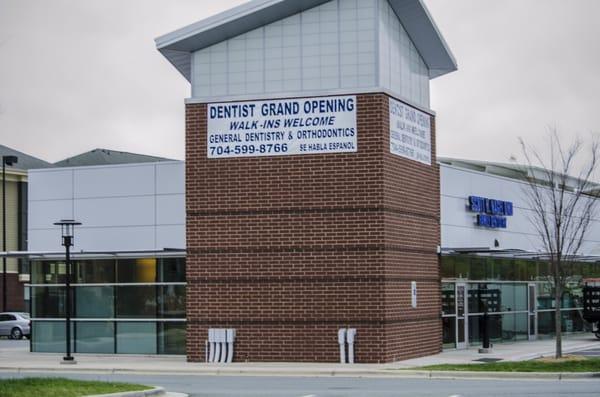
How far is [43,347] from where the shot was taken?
36344mm

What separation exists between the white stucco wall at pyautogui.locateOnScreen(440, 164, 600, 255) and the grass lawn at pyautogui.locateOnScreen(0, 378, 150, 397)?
15.3 meters

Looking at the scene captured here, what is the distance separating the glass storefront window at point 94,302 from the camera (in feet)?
116

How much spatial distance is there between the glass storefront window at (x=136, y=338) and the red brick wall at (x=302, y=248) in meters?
3.96

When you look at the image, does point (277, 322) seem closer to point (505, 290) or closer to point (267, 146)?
point (267, 146)

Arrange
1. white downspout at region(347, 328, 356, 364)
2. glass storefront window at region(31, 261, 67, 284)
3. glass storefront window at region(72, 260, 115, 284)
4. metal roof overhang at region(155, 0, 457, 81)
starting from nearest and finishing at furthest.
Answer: white downspout at region(347, 328, 356, 364) < metal roof overhang at region(155, 0, 457, 81) < glass storefront window at region(72, 260, 115, 284) < glass storefront window at region(31, 261, 67, 284)

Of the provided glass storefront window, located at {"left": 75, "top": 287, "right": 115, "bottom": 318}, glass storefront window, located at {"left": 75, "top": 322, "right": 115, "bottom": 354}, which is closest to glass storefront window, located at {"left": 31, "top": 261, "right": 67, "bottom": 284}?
glass storefront window, located at {"left": 75, "top": 287, "right": 115, "bottom": 318}

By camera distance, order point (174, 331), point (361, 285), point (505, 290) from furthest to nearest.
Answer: point (505, 290) < point (174, 331) < point (361, 285)

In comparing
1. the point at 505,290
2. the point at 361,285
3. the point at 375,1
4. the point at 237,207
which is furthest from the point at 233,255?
the point at 505,290

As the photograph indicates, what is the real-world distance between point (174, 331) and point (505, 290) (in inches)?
489

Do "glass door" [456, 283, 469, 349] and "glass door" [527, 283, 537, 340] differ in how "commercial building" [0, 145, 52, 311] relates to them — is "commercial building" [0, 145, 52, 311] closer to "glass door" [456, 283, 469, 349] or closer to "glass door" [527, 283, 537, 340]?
"glass door" [527, 283, 537, 340]

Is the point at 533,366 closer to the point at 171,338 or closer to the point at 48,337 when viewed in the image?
the point at 171,338

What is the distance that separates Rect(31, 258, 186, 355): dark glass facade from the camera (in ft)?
113

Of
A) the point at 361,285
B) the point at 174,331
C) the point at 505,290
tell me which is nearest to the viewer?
the point at 361,285

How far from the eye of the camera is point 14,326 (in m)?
54.6
